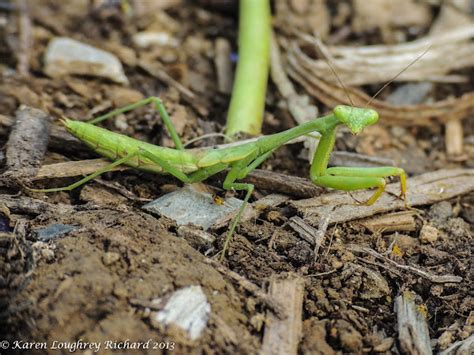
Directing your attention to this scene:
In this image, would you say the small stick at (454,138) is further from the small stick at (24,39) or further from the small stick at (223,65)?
the small stick at (24,39)

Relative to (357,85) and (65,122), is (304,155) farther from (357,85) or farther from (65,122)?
(65,122)

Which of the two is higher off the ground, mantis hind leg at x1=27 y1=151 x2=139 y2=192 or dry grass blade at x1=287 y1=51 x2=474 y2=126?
dry grass blade at x1=287 y1=51 x2=474 y2=126

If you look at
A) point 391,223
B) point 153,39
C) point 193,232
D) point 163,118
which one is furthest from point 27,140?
point 391,223

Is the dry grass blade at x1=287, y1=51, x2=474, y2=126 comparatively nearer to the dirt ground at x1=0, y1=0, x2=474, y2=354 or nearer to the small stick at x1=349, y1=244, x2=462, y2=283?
the dirt ground at x1=0, y1=0, x2=474, y2=354

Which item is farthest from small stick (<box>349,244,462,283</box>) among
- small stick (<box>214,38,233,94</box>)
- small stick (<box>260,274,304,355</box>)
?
small stick (<box>214,38,233,94</box>)

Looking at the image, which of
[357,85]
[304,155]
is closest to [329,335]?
[304,155]

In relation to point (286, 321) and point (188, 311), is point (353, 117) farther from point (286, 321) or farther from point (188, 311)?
point (188, 311)
